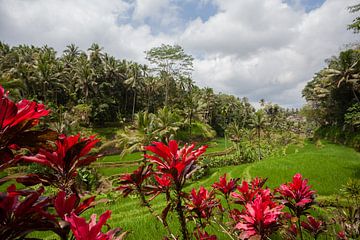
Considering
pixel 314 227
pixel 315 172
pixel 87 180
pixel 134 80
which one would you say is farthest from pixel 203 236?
pixel 134 80

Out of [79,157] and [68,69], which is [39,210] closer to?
[79,157]

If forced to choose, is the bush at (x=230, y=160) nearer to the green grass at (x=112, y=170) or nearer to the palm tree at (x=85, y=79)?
the green grass at (x=112, y=170)

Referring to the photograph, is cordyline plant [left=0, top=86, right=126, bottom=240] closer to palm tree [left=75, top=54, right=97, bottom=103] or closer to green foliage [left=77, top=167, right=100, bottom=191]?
green foliage [left=77, top=167, right=100, bottom=191]

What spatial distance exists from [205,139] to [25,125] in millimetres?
44284

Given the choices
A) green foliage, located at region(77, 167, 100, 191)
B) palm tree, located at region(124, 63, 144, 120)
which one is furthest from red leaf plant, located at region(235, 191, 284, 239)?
palm tree, located at region(124, 63, 144, 120)

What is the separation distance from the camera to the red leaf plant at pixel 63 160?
1.17m

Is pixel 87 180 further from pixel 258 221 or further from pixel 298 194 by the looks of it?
pixel 258 221

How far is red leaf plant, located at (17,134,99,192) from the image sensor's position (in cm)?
117

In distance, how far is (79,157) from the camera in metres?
1.23

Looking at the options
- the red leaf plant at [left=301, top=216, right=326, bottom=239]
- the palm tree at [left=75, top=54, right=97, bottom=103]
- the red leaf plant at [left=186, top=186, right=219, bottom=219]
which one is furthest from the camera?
the palm tree at [left=75, top=54, right=97, bottom=103]

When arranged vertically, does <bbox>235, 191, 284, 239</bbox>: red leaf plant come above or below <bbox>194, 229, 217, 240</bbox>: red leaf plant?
above

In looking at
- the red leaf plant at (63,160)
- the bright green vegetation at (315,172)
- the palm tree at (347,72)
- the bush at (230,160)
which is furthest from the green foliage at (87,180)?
the palm tree at (347,72)

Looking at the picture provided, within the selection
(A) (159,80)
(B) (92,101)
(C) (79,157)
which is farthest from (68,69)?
(C) (79,157)

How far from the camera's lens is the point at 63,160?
47.9 inches
